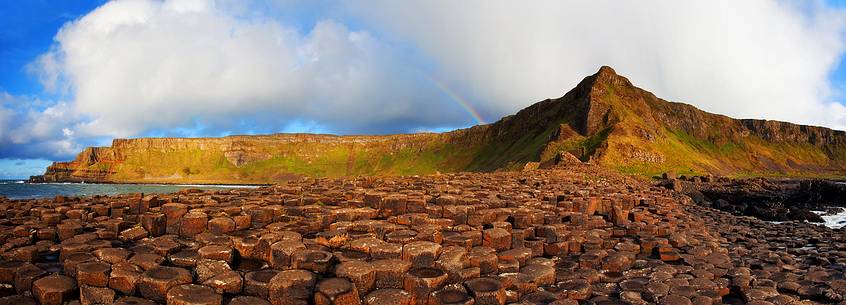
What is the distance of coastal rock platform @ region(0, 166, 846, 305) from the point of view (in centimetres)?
635

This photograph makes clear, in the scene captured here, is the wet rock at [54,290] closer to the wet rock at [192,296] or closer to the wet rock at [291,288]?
the wet rock at [192,296]

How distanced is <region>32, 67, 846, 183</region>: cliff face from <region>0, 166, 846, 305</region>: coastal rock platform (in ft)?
196

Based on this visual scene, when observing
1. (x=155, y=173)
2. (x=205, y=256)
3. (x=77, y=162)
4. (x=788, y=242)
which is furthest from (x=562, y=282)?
(x=77, y=162)

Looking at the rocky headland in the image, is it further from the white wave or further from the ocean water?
the ocean water

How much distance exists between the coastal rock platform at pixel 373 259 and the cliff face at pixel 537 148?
196 feet

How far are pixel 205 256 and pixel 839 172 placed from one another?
146m

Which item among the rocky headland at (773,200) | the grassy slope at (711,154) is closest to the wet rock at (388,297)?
the rocky headland at (773,200)

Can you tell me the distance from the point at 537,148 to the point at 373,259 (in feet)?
271

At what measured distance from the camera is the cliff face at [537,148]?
81.7 meters

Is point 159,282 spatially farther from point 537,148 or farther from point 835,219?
point 537,148

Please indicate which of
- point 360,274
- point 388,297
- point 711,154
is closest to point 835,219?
point 388,297

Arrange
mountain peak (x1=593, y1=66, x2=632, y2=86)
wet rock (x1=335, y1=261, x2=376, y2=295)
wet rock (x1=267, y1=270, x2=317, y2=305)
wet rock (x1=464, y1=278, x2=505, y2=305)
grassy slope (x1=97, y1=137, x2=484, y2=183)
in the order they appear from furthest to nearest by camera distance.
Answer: grassy slope (x1=97, y1=137, x2=484, y2=183)
mountain peak (x1=593, y1=66, x2=632, y2=86)
wet rock (x1=464, y1=278, x2=505, y2=305)
wet rock (x1=335, y1=261, x2=376, y2=295)
wet rock (x1=267, y1=270, x2=317, y2=305)

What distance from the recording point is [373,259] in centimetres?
745

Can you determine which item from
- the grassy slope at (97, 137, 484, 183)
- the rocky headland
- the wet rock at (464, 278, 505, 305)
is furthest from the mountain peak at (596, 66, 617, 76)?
the wet rock at (464, 278, 505, 305)
